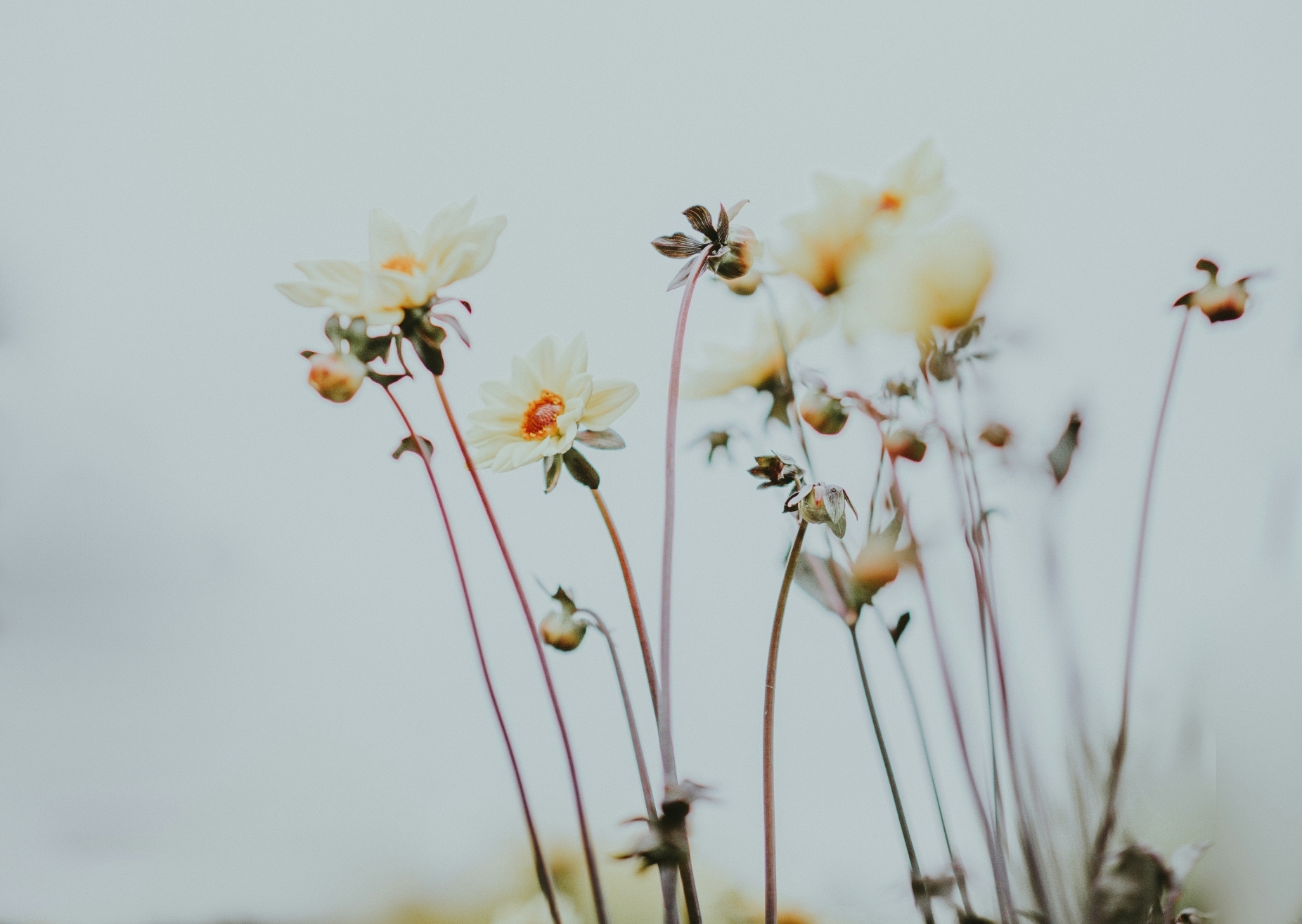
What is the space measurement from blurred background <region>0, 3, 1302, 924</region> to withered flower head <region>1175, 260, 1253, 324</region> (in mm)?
49

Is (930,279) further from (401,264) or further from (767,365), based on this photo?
(401,264)

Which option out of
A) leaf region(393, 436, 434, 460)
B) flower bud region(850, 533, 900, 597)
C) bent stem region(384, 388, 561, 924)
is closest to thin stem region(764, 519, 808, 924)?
flower bud region(850, 533, 900, 597)

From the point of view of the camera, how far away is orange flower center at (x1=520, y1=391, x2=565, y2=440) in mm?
535

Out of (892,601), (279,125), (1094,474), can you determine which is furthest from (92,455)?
(1094,474)

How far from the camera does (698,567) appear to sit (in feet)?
1.94

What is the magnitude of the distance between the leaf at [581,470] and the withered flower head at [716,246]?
131 mm

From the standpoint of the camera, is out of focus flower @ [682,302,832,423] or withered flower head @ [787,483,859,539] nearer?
withered flower head @ [787,483,859,539]

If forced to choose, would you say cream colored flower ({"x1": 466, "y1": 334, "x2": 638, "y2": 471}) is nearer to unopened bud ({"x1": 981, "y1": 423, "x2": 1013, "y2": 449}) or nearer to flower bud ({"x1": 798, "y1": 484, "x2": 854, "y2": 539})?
flower bud ({"x1": 798, "y1": 484, "x2": 854, "y2": 539})

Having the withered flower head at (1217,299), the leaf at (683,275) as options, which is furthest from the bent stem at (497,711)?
the withered flower head at (1217,299)

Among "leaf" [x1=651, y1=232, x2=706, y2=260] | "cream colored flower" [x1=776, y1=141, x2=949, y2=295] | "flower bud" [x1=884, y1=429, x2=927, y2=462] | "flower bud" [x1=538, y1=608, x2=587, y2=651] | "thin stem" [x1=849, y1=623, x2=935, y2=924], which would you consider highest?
"cream colored flower" [x1=776, y1=141, x2=949, y2=295]

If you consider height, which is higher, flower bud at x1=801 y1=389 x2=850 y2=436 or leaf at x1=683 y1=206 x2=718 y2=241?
leaf at x1=683 y1=206 x2=718 y2=241

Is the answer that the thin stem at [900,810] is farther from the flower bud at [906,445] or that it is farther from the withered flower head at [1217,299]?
the withered flower head at [1217,299]

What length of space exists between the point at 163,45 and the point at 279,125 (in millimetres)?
117

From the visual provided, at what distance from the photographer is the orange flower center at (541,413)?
21.0 inches
